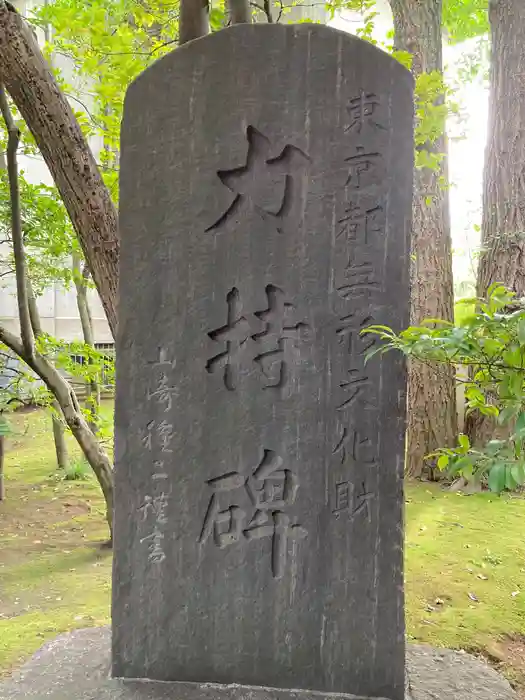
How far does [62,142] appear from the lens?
2871 millimetres

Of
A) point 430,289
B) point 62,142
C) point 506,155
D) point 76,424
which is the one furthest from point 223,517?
point 506,155

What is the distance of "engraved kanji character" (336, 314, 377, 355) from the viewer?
212 centimetres

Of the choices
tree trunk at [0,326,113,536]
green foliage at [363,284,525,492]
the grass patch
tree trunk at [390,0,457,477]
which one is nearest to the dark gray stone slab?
green foliage at [363,284,525,492]

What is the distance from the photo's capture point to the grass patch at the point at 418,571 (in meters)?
3.14

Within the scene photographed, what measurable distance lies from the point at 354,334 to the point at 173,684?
4.88ft

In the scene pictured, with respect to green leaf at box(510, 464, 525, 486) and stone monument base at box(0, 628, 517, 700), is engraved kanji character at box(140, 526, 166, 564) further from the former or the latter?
green leaf at box(510, 464, 525, 486)

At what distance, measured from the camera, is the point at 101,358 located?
5.39 m

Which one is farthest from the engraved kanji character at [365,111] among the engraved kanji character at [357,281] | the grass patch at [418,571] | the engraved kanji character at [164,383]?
the grass patch at [418,571]

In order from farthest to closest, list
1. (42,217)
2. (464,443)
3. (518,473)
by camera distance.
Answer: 1. (42,217)
2. (464,443)
3. (518,473)

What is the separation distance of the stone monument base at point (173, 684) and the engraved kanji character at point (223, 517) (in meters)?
0.55

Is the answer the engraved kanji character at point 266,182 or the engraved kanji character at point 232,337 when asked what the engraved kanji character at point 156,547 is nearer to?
the engraved kanji character at point 232,337

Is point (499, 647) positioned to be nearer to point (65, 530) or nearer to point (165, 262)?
point (165, 262)

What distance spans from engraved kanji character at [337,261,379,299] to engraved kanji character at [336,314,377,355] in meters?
0.09

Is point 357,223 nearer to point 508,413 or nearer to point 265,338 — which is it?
point 265,338
